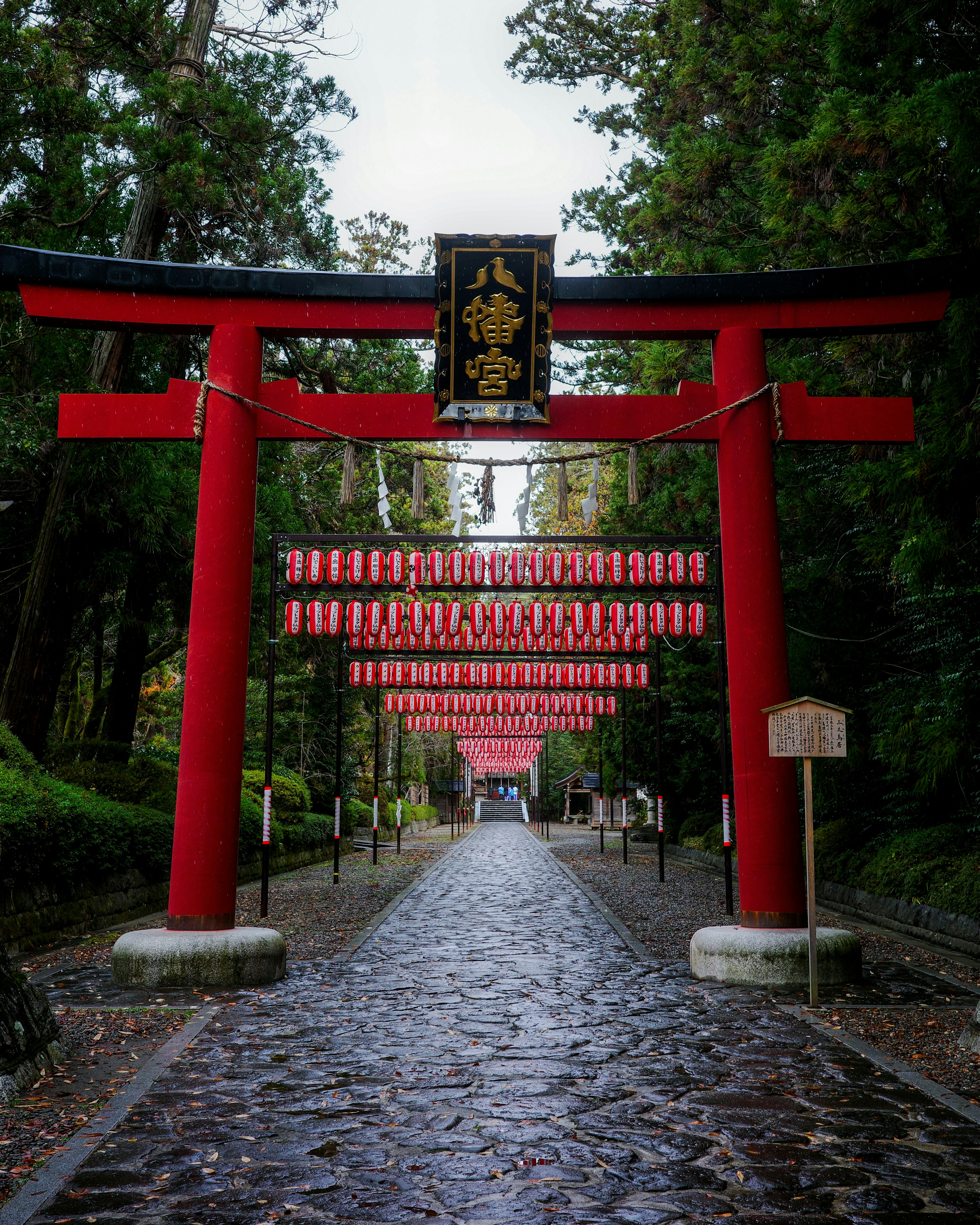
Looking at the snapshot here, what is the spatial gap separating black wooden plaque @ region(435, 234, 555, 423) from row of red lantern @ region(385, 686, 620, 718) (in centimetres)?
1526

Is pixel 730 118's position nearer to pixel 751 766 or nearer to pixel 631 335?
pixel 631 335

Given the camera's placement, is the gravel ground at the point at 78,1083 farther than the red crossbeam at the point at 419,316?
No

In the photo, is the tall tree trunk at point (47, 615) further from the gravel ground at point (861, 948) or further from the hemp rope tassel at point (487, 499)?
the gravel ground at point (861, 948)

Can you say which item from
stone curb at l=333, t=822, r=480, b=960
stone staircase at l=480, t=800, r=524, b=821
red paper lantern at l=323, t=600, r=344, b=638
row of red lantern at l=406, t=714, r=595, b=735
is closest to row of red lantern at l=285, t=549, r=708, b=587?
red paper lantern at l=323, t=600, r=344, b=638

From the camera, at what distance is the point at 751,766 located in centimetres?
838

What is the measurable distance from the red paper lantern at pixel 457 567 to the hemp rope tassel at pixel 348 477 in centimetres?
378

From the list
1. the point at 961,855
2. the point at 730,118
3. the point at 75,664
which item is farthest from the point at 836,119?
the point at 75,664

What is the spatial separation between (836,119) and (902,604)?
6.31m

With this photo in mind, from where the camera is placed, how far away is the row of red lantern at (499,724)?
2700 centimetres

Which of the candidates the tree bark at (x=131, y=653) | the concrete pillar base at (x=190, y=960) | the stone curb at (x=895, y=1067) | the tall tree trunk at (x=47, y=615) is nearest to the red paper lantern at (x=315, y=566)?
the tall tree trunk at (x=47, y=615)

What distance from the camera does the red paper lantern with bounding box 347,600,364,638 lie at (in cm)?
1580

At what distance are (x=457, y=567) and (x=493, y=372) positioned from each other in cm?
540

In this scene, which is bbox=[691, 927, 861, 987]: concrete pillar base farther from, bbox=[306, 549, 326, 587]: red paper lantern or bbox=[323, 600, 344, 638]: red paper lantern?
bbox=[323, 600, 344, 638]: red paper lantern

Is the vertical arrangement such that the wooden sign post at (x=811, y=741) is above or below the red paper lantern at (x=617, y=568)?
below
